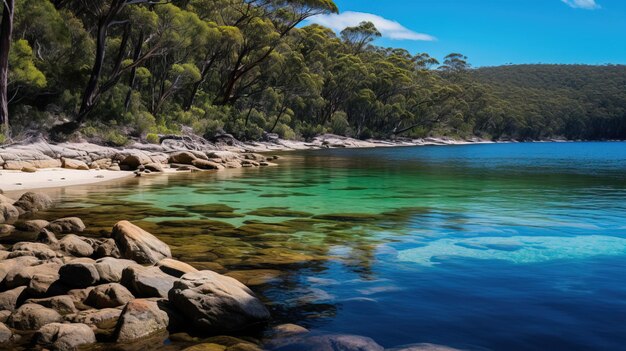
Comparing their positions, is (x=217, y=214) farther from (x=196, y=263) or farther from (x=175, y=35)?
(x=175, y=35)

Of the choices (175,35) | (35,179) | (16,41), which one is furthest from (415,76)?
(35,179)

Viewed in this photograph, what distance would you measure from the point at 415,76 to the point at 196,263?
290ft

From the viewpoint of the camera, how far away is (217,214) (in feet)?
41.8

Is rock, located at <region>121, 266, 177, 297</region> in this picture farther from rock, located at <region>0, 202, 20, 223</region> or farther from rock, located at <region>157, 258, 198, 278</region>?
rock, located at <region>0, 202, 20, 223</region>

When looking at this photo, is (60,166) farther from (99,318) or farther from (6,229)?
(99,318)

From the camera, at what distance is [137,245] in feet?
23.9

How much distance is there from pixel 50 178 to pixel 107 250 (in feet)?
45.4

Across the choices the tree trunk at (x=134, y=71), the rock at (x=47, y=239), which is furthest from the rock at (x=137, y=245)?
the tree trunk at (x=134, y=71)

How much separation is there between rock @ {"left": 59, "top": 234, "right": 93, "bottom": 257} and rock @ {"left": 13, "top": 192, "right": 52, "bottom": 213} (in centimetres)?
528

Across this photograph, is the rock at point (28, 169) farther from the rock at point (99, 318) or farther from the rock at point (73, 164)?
the rock at point (99, 318)

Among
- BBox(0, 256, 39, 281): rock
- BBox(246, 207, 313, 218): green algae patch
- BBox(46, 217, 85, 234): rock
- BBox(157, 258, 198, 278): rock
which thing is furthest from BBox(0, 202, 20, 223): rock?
BBox(157, 258, 198, 278): rock

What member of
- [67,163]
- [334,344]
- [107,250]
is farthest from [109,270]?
[67,163]

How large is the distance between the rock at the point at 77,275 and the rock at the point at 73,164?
1913 centimetres

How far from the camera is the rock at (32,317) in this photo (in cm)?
499
